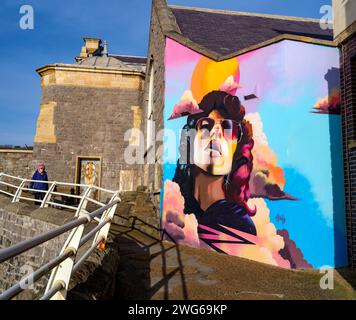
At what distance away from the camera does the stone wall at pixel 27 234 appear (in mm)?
6586

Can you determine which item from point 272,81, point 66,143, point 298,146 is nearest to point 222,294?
point 298,146

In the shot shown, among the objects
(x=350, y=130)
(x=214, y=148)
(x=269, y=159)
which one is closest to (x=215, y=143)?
(x=214, y=148)

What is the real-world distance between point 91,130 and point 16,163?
414 cm

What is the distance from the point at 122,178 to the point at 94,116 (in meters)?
3.62

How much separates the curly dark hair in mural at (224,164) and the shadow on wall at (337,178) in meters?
1.61

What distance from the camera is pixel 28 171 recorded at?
1664 cm

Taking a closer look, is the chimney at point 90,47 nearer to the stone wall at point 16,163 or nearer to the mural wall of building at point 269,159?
the stone wall at point 16,163

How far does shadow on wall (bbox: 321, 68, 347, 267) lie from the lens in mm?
6285

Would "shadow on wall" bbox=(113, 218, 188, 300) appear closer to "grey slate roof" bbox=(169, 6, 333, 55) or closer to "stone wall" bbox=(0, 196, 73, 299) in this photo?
"stone wall" bbox=(0, 196, 73, 299)

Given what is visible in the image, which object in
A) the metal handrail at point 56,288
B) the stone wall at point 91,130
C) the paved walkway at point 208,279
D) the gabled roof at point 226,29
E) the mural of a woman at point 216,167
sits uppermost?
the gabled roof at point 226,29

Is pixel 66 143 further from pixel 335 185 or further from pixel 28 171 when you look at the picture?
pixel 335 185

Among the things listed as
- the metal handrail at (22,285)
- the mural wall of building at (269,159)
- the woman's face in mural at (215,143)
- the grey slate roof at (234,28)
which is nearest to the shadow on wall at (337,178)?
the mural wall of building at (269,159)

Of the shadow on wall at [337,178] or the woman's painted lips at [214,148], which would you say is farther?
the woman's painted lips at [214,148]

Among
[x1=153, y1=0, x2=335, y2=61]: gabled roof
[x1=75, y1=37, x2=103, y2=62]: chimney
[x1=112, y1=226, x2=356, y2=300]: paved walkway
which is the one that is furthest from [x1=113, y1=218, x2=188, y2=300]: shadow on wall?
[x1=75, y1=37, x2=103, y2=62]: chimney
